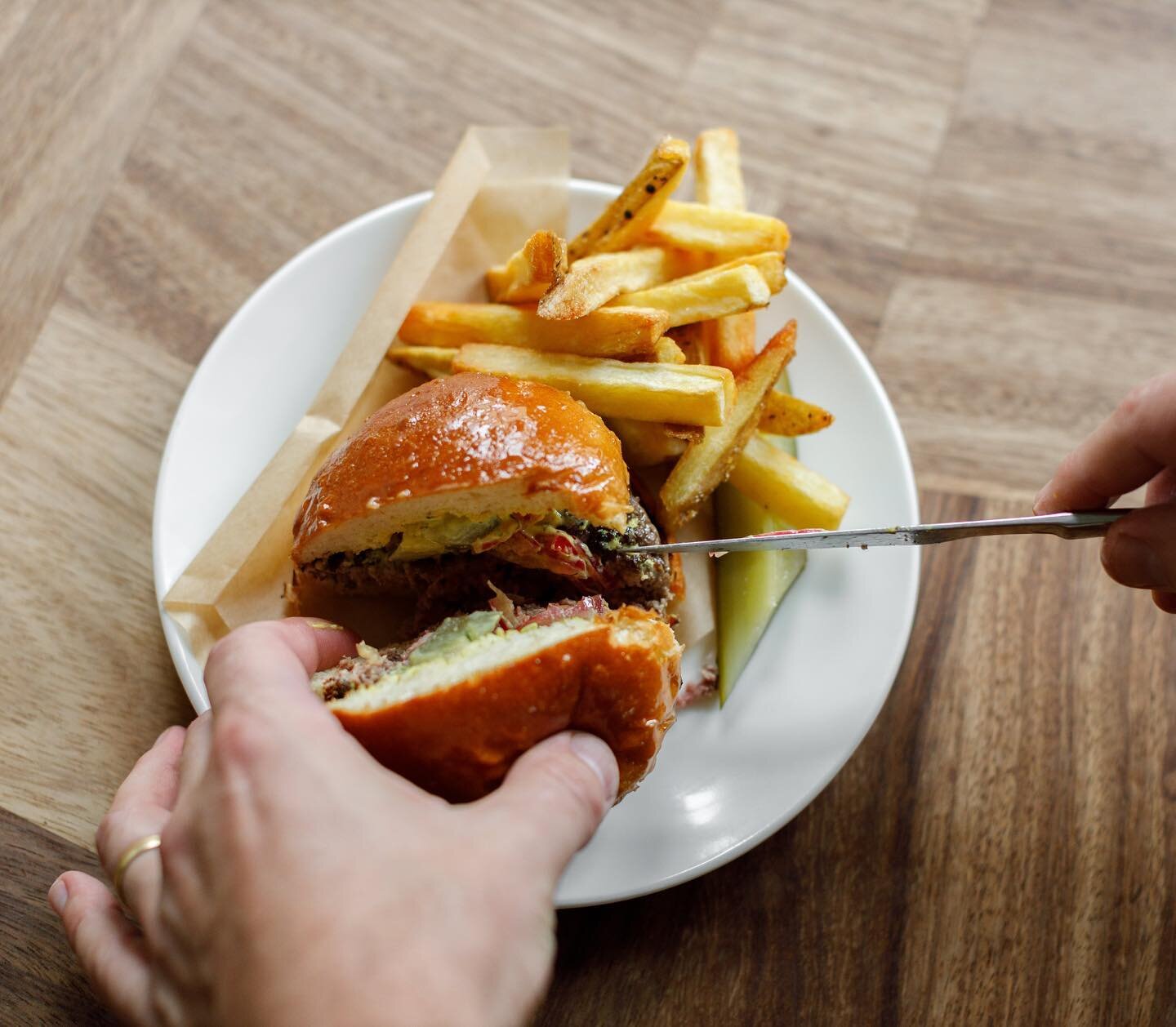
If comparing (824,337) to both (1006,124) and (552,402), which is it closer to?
(552,402)

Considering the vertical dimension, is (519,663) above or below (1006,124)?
above

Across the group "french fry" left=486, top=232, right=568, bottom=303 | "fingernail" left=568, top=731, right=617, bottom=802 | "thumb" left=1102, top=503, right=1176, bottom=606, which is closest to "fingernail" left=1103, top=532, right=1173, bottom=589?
"thumb" left=1102, top=503, right=1176, bottom=606

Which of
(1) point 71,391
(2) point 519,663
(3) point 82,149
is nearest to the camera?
(2) point 519,663

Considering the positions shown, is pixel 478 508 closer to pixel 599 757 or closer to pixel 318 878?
pixel 599 757

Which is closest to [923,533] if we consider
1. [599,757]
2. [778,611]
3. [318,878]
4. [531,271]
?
[778,611]

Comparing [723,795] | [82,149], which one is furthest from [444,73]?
[723,795]

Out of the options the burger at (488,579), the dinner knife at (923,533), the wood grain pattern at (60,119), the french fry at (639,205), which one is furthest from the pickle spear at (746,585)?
the wood grain pattern at (60,119)
